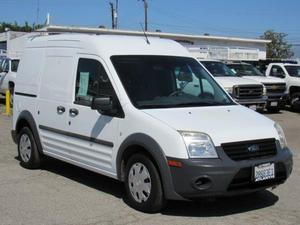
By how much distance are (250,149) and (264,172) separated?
1.01 ft

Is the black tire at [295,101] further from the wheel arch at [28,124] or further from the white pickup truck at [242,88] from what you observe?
the wheel arch at [28,124]

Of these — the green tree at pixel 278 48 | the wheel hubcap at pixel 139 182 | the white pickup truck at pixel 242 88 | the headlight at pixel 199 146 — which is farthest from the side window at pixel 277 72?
the green tree at pixel 278 48

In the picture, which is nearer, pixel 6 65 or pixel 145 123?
pixel 145 123

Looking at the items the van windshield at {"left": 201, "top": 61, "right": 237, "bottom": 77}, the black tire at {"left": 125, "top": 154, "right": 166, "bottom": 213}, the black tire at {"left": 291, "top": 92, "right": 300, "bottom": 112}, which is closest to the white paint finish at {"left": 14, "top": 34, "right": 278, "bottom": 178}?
the black tire at {"left": 125, "top": 154, "right": 166, "bottom": 213}

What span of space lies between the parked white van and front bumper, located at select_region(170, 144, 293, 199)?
0.01 m

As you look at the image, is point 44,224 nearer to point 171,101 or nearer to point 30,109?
point 171,101

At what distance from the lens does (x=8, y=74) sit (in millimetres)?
20562

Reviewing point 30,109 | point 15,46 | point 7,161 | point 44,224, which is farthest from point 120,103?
point 15,46

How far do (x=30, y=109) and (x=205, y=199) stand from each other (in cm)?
371

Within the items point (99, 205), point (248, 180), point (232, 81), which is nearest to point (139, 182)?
point (99, 205)

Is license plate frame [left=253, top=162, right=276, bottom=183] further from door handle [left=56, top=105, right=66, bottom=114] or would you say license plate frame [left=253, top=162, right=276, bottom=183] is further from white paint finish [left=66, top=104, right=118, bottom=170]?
door handle [left=56, top=105, right=66, bottom=114]

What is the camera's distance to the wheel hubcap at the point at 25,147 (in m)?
8.52

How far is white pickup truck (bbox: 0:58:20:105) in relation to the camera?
20.2 metres

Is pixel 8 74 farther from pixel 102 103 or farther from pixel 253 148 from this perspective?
pixel 253 148
